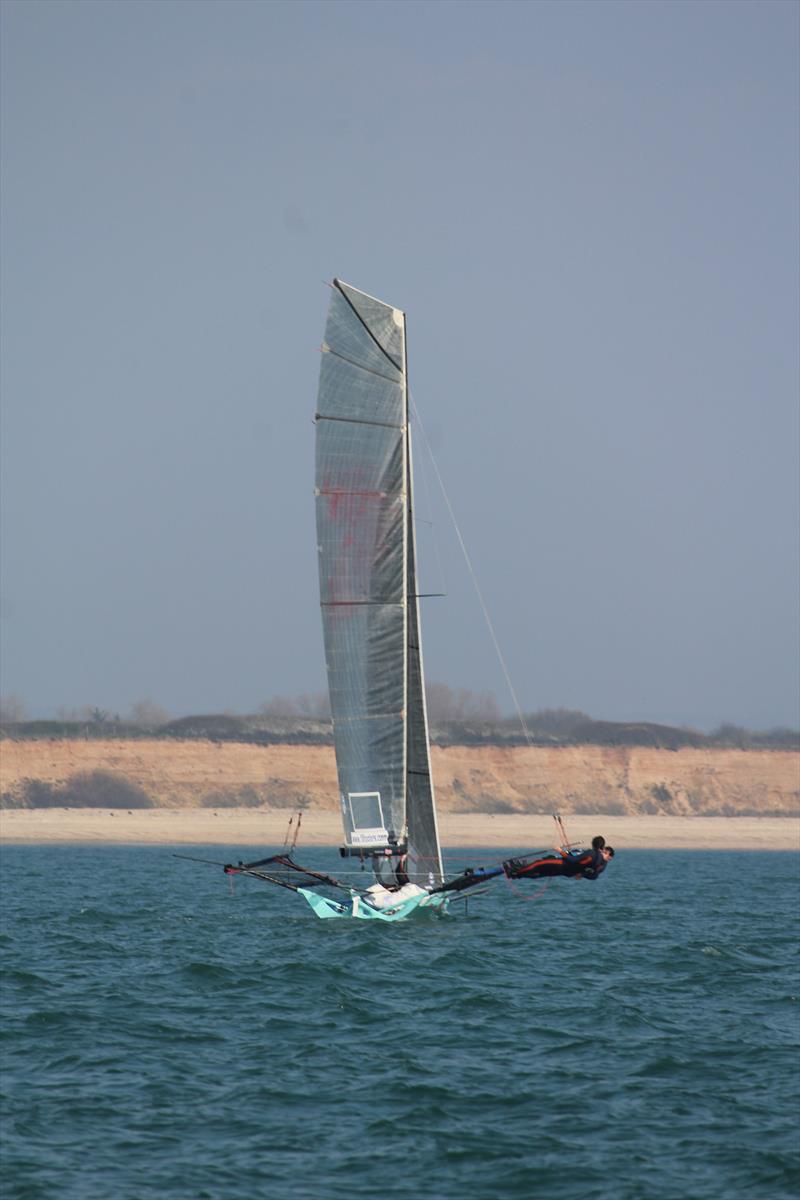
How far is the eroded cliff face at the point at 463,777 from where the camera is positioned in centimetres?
11169

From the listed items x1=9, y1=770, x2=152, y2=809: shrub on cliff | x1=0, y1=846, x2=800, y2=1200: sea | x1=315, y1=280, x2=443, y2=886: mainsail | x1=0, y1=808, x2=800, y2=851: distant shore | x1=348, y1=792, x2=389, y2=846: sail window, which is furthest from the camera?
x1=9, y1=770, x2=152, y2=809: shrub on cliff

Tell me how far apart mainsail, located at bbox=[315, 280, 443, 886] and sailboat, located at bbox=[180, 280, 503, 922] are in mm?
25

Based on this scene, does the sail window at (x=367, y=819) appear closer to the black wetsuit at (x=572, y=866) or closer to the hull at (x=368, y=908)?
the hull at (x=368, y=908)

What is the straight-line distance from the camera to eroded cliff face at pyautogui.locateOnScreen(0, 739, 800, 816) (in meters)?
112

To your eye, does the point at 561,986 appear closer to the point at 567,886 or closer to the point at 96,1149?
the point at 96,1149

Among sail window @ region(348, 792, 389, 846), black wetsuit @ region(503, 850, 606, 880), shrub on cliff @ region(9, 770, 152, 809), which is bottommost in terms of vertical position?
shrub on cliff @ region(9, 770, 152, 809)

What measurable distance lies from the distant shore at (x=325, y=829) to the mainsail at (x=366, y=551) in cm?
5172

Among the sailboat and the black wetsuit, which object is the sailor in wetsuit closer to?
the black wetsuit

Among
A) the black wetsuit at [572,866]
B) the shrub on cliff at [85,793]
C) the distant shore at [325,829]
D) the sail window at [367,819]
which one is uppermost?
the sail window at [367,819]

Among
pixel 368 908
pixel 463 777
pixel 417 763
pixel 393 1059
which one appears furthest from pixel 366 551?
pixel 463 777

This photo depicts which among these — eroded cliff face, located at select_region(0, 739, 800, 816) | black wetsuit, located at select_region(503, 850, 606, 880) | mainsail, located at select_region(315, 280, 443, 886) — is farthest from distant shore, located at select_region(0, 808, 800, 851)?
black wetsuit, located at select_region(503, 850, 606, 880)

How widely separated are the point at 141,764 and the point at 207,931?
245 feet

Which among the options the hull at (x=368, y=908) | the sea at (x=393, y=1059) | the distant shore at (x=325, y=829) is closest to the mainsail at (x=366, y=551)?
the hull at (x=368, y=908)

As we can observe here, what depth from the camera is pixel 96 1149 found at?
18.2 m
